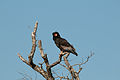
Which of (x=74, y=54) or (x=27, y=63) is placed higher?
(x=74, y=54)

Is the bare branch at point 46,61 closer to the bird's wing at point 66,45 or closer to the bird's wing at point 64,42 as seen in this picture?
the bird's wing at point 66,45

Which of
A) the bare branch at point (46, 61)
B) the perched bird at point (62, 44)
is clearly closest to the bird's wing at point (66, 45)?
the perched bird at point (62, 44)

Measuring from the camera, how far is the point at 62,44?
40.3ft

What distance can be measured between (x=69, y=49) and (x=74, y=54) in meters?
0.37

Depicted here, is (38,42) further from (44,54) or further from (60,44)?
(60,44)

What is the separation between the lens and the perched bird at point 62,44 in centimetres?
1183

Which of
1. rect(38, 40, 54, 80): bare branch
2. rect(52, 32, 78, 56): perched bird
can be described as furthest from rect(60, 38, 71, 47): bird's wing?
rect(38, 40, 54, 80): bare branch

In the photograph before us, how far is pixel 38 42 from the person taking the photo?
7680 millimetres

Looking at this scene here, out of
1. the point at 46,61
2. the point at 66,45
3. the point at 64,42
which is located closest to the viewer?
the point at 46,61

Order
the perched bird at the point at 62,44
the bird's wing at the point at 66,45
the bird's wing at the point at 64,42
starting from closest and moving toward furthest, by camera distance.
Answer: the perched bird at the point at 62,44, the bird's wing at the point at 66,45, the bird's wing at the point at 64,42

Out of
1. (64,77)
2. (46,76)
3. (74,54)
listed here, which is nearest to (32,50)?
(46,76)

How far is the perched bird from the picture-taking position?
11.8 meters

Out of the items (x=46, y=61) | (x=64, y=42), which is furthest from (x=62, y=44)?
(x=46, y=61)

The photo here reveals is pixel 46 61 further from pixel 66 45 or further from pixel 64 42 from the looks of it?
pixel 64 42
